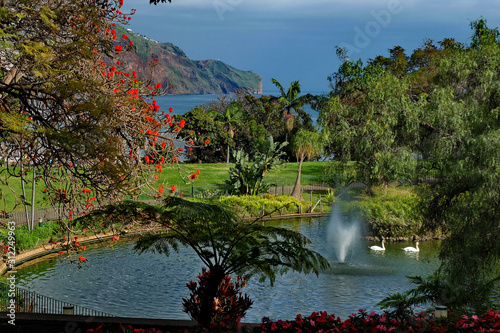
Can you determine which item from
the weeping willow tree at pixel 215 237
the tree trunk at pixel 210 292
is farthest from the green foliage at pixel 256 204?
the tree trunk at pixel 210 292

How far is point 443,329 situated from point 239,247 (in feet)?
14.4

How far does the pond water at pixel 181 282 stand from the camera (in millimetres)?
16922

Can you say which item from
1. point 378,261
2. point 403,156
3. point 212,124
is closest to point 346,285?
point 378,261

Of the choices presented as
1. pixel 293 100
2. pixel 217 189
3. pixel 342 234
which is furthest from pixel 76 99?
pixel 293 100

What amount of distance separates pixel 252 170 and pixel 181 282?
14696mm

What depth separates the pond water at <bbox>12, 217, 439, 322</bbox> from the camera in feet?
55.5

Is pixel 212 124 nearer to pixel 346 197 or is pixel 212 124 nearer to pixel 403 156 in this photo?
pixel 346 197

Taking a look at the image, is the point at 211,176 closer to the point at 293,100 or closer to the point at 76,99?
the point at 293,100

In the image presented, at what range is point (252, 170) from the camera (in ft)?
110

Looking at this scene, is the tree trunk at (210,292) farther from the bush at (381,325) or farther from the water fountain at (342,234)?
the water fountain at (342,234)

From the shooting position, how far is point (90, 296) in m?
17.7

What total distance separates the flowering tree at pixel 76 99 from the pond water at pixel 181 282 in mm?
6344

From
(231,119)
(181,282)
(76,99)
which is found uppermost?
(231,119)

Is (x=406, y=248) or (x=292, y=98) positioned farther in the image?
(x=292, y=98)
